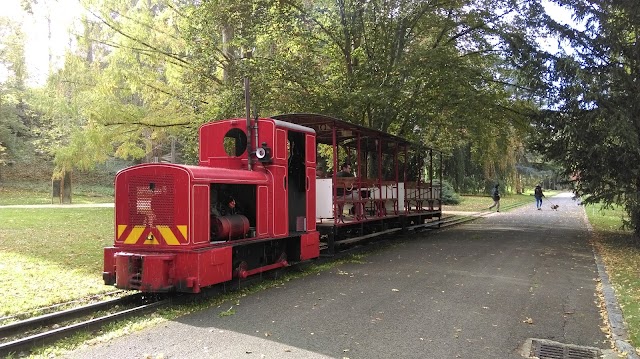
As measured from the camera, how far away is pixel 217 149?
899cm

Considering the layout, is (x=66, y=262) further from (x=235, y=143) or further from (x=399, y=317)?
(x=399, y=317)

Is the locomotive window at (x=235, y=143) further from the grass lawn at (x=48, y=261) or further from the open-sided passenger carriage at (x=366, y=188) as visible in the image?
the grass lawn at (x=48, y=261)

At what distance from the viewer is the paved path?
5148 mm

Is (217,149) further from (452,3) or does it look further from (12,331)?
(452,3)

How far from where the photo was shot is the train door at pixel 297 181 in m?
9.69

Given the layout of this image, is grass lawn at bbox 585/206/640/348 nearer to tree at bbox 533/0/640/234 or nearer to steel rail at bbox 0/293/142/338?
tree at bbox 533/0/640/234

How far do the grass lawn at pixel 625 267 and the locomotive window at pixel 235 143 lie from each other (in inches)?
249

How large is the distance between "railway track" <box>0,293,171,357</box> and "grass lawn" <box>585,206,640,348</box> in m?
5.89

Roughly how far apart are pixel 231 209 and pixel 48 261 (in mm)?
4636

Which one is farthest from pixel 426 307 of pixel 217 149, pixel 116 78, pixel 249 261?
pixel 116 78

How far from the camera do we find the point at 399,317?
6.34m

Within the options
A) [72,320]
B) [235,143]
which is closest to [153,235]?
[72,320]

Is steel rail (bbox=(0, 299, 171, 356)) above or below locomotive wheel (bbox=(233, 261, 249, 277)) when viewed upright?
below

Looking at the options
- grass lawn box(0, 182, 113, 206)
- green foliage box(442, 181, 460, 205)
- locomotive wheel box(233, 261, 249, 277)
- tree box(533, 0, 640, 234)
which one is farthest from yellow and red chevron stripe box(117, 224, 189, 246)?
green foliage box(442, 181, 460, 205)
